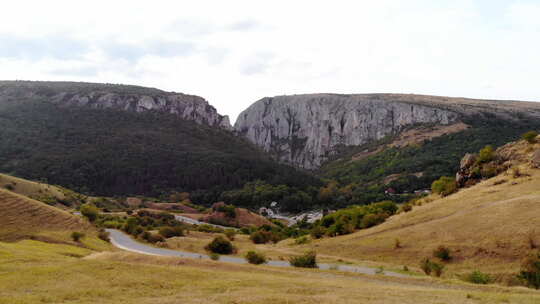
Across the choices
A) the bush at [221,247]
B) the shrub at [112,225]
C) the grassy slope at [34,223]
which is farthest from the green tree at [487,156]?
the shrub at [112,225]

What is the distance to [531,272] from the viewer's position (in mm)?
20734

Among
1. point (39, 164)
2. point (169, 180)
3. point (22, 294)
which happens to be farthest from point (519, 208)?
point (39, 164)

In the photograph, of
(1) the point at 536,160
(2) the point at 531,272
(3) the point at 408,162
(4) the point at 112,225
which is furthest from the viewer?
(3) the point at 408,162

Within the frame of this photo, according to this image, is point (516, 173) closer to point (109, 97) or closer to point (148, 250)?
point (148, 250)

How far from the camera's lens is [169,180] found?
13025 centimetres

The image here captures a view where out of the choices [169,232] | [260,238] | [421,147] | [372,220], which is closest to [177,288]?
[372,220]

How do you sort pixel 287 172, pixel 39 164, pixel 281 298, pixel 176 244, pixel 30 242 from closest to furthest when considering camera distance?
pixel 281 298, pixel 30 242, pixel 176 244, pixel 39 164, pixel 287 172

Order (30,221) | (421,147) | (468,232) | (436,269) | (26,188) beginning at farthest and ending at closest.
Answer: (421,147), (26,188), (30,221), (468,232), (436,269)

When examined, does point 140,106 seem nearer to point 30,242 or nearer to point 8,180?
point 8,180

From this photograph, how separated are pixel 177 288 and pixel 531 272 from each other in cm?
1764

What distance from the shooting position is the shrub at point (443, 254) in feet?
94.6

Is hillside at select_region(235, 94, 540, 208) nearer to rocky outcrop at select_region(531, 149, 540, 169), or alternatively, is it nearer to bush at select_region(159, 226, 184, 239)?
rocky outcrop at select_region(531, 149, 540, 169)

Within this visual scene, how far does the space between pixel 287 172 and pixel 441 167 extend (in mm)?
51763

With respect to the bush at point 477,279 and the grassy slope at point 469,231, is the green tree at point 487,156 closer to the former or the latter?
the grassy slope at point 469,231
